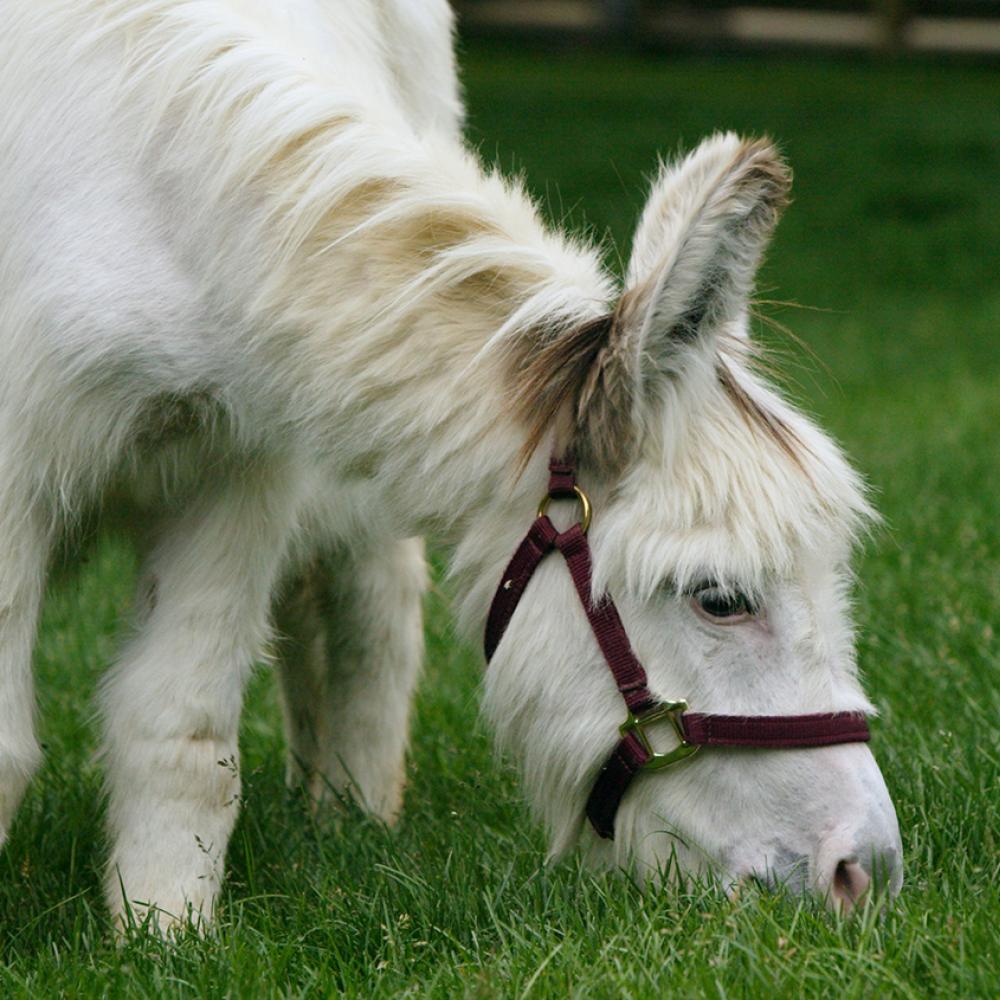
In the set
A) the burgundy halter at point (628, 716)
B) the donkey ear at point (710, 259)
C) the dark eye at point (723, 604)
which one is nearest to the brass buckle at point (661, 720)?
the burgundy halter at point (628, 716)

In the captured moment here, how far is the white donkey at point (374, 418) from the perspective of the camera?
2639 millimetres

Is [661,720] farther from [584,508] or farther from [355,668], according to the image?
[355,668]

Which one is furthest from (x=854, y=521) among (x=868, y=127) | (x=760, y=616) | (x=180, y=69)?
(x=868, y=127)

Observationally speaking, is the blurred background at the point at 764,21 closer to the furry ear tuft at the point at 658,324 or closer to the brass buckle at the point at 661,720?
the furry ear tuft at the point at 658,324

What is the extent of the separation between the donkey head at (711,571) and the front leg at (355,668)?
1301 mm

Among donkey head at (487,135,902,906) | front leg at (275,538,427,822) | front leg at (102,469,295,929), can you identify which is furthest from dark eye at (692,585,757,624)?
front leg at (275,538,427,822)

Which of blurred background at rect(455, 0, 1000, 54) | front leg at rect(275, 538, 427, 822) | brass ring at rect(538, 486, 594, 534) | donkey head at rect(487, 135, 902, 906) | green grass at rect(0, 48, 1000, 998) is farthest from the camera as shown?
blurred background at rect(455, 0, 1000, 54)

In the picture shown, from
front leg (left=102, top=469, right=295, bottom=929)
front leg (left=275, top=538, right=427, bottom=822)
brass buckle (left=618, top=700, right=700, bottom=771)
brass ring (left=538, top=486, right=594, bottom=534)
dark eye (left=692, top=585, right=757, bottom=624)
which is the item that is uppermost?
brass ring (left=538, top=486, right=594, bottom=534)

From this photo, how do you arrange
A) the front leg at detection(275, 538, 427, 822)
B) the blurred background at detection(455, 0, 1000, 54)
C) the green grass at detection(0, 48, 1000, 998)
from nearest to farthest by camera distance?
the green grass at detection(0, 48, 1000, 998) < the front leg at detection(275, 538, 427, 822) < the blurred background at detection(455, 0, 1000, 54)

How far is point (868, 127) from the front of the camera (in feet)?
61.2

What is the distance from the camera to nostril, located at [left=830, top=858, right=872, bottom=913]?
2.56 meters

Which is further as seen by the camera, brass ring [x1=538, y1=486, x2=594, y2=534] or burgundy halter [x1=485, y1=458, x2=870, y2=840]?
brass ring [x1=538, y1=486, x2=594, y2=534]

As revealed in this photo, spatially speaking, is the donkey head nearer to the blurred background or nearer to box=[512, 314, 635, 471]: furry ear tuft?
box=[512, 314, 635, 471]: furry ear tuft

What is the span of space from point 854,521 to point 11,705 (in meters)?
1.51
